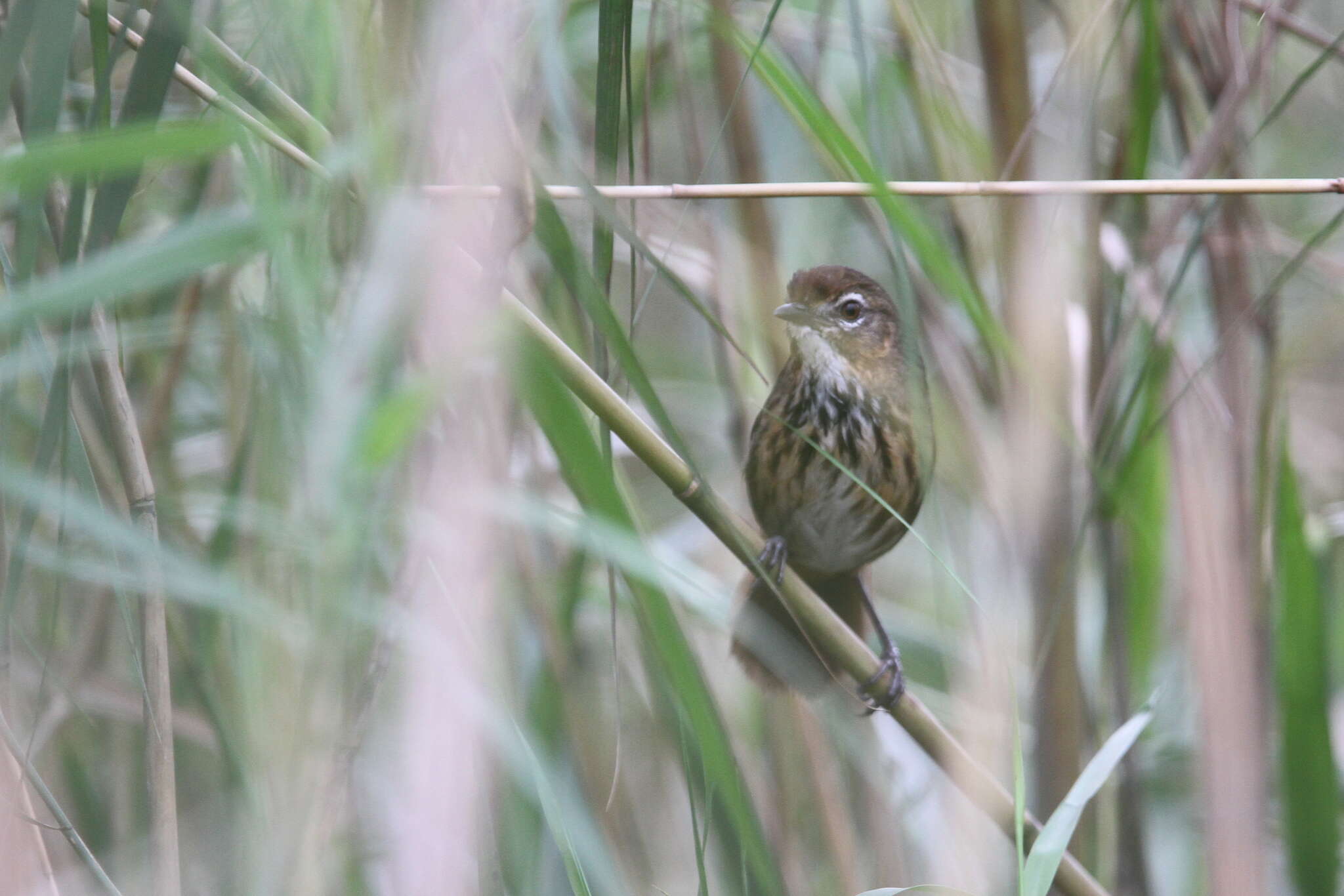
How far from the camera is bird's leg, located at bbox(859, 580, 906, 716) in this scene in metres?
1.88

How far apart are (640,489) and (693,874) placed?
1.09m

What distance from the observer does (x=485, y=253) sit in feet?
3.72

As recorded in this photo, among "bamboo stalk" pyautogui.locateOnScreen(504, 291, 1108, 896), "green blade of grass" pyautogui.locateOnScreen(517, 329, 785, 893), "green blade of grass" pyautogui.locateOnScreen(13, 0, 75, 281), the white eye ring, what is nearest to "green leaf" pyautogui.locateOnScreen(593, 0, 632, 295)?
"bamboo stalk" pyautogui.locateOnScreen(504, 291, 1108, 896)

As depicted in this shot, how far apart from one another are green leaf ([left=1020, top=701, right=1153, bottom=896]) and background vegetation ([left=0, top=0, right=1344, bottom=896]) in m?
0.02

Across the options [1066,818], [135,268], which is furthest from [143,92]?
[1066,818]

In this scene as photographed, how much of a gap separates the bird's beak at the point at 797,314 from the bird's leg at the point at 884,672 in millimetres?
655

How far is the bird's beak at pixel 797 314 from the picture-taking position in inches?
94.2

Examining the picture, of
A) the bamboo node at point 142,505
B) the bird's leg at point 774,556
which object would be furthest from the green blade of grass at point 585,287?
the bird's leg at point 774,556

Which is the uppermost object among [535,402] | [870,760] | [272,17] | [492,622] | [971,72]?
[971,72]

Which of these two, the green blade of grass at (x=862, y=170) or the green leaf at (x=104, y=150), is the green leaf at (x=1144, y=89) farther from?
the green leaf at (x=104, y=150)

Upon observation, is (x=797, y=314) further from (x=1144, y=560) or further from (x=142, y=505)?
(x=142, y=505)

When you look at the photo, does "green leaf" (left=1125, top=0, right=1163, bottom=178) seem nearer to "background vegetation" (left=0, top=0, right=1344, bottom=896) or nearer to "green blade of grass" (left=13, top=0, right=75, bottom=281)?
"background vegetation" (left=0, top=0, right=1344, bottom=896)

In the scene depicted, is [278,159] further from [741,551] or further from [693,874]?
[693,874]

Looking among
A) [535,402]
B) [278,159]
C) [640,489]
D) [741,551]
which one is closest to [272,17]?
[278,159]
